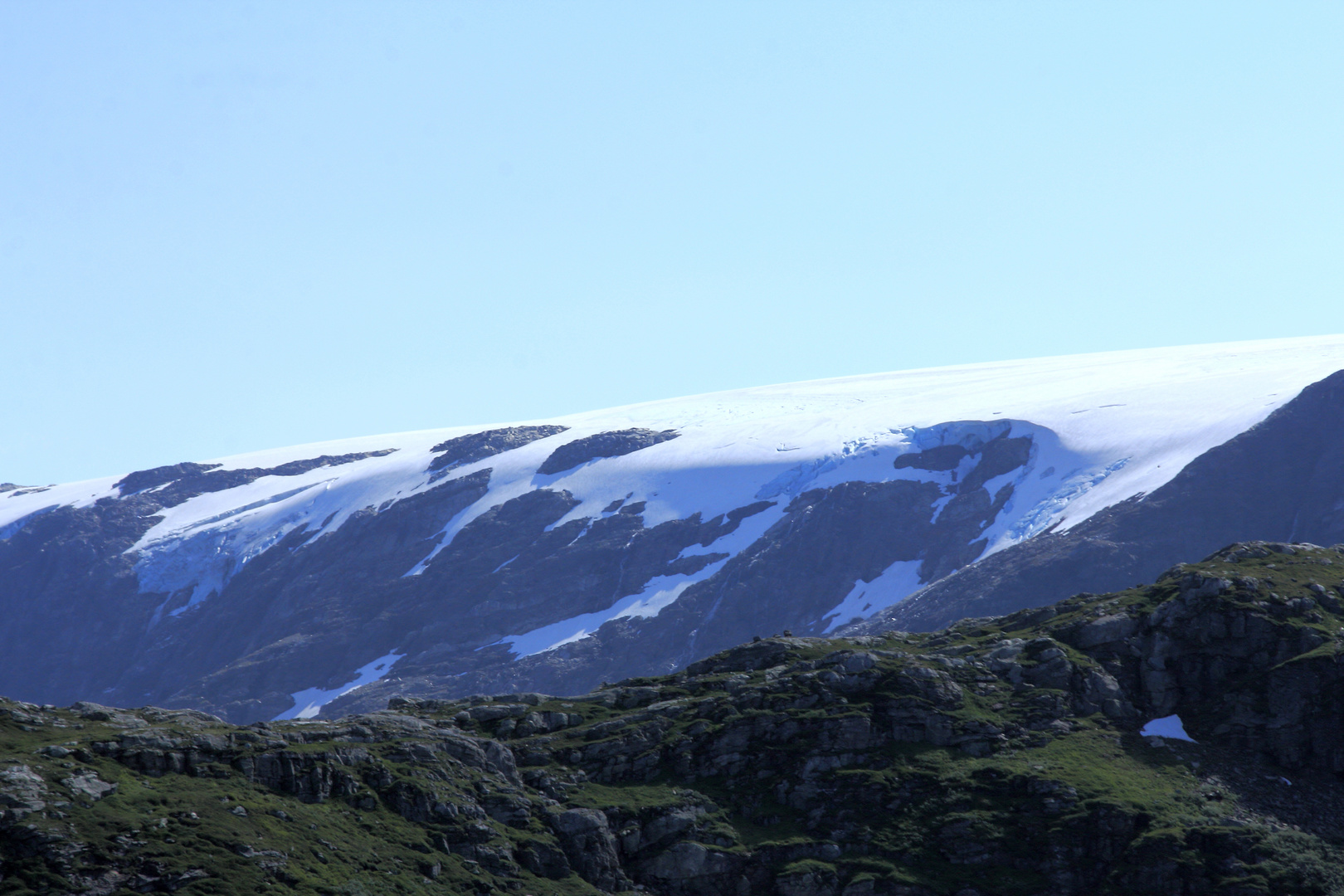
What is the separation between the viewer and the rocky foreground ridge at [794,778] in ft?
207

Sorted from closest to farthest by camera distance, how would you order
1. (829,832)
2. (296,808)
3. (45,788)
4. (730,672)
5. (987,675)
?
(45,788) < (296,808) < (829,832) < (987,675) < (730,672)

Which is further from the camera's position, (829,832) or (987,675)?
(987,675)

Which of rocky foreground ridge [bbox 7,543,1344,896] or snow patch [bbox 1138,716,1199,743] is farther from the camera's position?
snow patch [bbox 1138,716,1199,743]

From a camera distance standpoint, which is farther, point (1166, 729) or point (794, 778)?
point (1166, 729)

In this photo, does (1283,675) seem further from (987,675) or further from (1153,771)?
(987,675)

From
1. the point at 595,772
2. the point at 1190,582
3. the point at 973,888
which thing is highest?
the point at 1190,582

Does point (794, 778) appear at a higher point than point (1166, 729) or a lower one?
higher

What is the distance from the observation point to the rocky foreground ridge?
63031 mm

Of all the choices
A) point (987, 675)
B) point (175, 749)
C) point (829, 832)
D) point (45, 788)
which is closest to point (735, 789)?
point (829, 832)

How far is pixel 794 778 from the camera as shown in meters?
81.4

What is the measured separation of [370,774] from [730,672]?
33457mm

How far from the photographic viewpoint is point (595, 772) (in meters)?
81.9

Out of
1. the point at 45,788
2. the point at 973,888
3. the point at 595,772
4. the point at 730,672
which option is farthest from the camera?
the point at 730,672

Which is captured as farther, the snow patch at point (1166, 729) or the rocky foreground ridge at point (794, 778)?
the snow patch at point (1166, 729)
